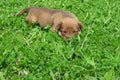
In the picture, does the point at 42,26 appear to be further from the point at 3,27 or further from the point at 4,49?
the point at 4,49

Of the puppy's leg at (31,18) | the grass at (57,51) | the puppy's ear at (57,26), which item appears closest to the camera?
the grass at (57,51)

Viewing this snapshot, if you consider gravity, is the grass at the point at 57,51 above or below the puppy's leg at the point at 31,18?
below

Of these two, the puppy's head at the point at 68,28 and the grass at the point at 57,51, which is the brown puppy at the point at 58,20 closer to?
the puppy's head at the point at 68,28

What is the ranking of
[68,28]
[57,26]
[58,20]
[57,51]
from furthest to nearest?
[58,20] < [57,26] < [68,28] < [57,51]

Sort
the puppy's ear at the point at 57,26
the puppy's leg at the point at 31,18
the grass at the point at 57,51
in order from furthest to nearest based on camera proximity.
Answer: the puppy's leg at the point at 31,18 < the puppy's ear at the point at 57,26 < the grass at the point at 57,51

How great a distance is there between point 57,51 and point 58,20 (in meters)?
1.50

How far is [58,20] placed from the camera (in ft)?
25.2

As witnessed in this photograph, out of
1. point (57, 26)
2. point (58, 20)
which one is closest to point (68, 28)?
point (57, 26)

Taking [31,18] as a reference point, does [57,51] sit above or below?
below

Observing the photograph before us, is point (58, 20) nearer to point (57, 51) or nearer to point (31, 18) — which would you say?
point (31, 18)

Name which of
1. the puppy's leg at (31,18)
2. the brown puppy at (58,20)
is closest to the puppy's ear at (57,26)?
the brown puppy at (58,20)

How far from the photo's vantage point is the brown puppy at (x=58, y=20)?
23.9 ft

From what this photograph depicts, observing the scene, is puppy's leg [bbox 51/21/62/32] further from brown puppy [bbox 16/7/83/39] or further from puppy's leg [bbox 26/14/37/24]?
puppy's leg [bbox 26/14/37/24]

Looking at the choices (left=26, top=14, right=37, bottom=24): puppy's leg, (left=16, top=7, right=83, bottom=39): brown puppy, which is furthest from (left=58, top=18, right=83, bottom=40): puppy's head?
(left=26, top=14, right=37, bottom=24): puppy's leg
